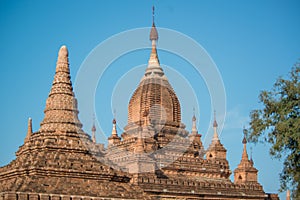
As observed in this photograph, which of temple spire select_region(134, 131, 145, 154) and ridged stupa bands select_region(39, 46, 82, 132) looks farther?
temple spire select_region(134, 131, 145, 154)

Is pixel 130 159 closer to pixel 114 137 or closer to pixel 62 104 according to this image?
pixel 114 137

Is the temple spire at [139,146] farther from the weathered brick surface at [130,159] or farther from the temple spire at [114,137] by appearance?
the temple spire at [114,137]

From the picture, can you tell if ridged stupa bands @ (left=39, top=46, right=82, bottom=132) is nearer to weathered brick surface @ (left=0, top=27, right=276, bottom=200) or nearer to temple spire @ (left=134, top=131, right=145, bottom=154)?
weathered brick surface @ (left=0, top=27, right=276, bottom=200)

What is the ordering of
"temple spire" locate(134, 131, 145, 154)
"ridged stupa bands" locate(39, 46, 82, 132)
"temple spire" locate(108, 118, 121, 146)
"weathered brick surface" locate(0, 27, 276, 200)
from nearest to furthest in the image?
"weathered brick surface" locate(0, 27, 276, 200) → "ridged stupa bands" locate(39, 46, 82, 132) → "temple spire" locate(134, 131, 145, 154) → "temple spire" locate(108, 118, 121, 146)

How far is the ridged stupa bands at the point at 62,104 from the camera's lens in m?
32.9

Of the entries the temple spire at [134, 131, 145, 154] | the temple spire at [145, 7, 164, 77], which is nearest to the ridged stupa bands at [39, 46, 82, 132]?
the temple spire at [134, 131, 145, 154]

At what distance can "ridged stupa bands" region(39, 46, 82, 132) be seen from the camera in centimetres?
3294

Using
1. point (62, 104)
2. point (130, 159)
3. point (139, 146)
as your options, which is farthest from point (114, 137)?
point (62, 104)

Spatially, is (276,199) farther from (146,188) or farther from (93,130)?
(93,130)

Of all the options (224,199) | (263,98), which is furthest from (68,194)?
(224,199)

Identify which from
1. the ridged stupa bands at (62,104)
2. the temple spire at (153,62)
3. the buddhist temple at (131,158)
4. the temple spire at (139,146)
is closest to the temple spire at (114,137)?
the buddhist temple at (131,158)

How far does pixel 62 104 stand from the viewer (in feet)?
109

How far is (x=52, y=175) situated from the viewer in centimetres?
2959

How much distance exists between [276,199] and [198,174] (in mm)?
6593
